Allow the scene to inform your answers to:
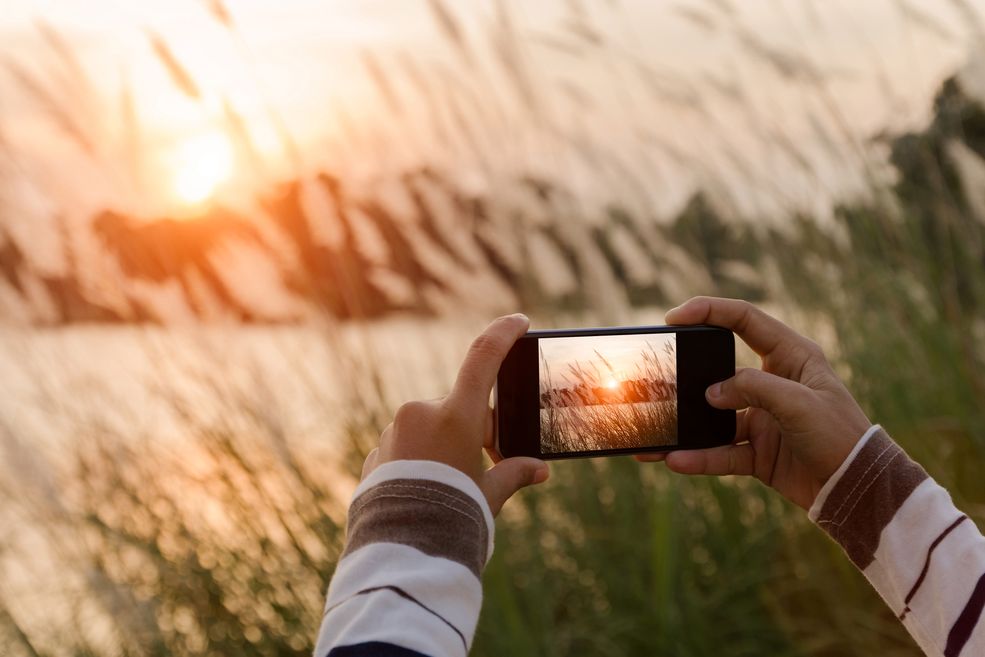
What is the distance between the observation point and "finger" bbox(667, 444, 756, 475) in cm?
89

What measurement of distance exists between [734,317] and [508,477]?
0.93 feet

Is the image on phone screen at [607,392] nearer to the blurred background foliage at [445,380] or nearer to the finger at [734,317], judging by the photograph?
the finger at [734,317]

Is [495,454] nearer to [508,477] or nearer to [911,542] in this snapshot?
[508,477]

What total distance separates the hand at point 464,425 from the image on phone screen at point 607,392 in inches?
4.6

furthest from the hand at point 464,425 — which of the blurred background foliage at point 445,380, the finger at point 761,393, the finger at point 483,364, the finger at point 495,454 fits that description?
the blurred background foliage at point 445,380

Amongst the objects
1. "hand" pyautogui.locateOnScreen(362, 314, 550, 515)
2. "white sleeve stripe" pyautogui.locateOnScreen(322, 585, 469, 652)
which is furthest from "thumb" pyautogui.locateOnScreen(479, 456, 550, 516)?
"white sleeve stripe" pyautogui.locateOnScreen(322, 585, 469, 652)

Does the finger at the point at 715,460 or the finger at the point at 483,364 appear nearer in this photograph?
the finger at the point at 483,364

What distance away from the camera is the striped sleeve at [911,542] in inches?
30.0

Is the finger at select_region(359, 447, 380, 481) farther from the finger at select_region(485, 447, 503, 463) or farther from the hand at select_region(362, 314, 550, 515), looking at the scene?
the finger at select_region(485, 447, 503, 463)

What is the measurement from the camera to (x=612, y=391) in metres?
0.89

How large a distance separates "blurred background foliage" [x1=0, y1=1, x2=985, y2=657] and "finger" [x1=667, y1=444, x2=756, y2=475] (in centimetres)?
60

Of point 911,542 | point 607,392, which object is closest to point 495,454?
point 607,392

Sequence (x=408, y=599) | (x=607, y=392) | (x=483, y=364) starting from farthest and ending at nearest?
(x=607, y=392), (x=483, y=364), (x=408, y=599)

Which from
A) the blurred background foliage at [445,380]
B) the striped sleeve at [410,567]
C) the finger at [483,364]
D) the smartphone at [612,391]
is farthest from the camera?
the blurred background foliage at [445,380]
